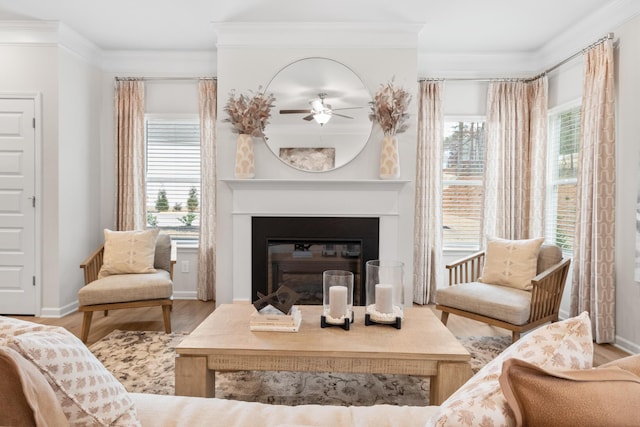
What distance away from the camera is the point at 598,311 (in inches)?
131

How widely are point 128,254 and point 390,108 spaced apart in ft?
8.57

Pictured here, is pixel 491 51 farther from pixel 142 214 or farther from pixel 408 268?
pixel 142 214

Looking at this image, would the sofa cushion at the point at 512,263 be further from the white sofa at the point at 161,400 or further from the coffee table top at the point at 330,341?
the white sofa at the point at 161,400

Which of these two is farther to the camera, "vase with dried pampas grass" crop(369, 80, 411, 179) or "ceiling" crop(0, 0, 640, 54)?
"vase with dried pampas grass" crop(369, 80, 411, 179)

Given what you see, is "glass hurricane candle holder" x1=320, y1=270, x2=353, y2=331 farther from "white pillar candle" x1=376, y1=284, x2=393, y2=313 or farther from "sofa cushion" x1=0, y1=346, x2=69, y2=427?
"sofa cushion" x1=0, y1=346, x2=69, y2=427

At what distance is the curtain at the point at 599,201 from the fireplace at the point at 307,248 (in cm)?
170

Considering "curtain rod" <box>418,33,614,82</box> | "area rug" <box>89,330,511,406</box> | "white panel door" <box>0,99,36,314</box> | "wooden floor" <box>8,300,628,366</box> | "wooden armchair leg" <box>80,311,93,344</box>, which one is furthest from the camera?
"white panel door" <box>0,99,36,314</box>

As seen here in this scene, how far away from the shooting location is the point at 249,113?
3.80 meters

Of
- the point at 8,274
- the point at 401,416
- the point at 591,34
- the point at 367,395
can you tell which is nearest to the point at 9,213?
the point at 8,274

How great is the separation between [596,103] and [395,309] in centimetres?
252

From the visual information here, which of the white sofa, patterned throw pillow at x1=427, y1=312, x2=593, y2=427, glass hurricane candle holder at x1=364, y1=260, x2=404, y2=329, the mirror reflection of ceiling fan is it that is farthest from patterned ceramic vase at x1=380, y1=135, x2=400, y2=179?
patterned throw pillow at x1=427, y1=312, x2=593, y2=427

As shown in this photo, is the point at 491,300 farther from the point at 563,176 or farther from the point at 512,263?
the point at 563,176

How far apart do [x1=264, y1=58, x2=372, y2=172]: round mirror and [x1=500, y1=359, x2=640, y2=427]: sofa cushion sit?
126 inches

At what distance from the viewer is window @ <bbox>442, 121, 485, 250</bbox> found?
4.76m
